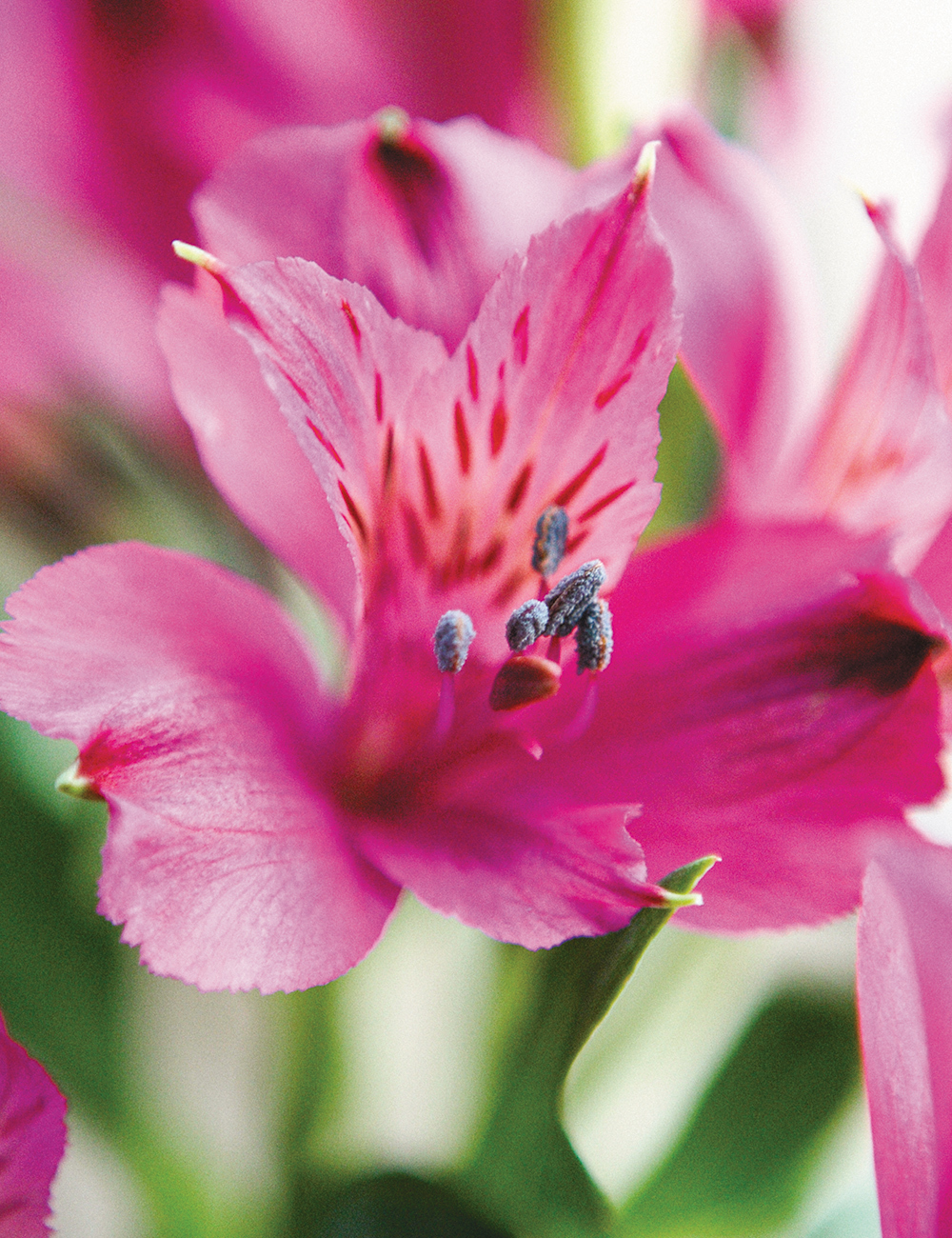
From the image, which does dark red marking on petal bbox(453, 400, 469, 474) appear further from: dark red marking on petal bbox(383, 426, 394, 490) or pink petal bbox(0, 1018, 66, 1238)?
pink petal bbox(0, 1018, 66, 1238)

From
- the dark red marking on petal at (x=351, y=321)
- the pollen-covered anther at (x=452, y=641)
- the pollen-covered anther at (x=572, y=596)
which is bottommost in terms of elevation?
the pollen-covered anther at (x=452, y=641)

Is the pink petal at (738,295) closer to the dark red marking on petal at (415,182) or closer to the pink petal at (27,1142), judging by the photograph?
the dark red marking on petal at (415,182)

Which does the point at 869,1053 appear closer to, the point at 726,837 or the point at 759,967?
the point at 726,837

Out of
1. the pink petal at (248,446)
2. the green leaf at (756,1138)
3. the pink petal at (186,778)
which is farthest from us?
the green leaf at (756,1138)

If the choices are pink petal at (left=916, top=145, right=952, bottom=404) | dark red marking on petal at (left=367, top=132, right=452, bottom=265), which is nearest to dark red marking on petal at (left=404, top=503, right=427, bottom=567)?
dark red marking on petal at (left=367, top=132, right=452, bottom=265)

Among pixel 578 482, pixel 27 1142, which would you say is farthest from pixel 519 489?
pixel 27 1142

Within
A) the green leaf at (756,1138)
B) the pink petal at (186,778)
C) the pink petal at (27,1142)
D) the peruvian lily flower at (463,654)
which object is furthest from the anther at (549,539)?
the green leaf at (756,1138)

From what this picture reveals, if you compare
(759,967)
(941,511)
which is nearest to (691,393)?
(941,511)

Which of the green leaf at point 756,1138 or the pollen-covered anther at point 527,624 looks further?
the green leaf at point 756,1138
